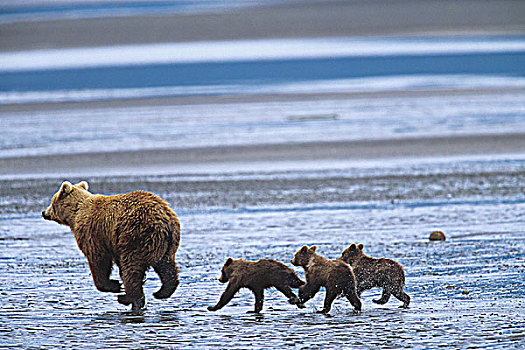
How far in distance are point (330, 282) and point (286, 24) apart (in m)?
33.1

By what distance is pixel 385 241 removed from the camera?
928 cm

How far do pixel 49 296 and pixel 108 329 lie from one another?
1.13 meters

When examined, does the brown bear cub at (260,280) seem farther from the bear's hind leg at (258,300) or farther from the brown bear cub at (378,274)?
the brown bear cub at (378,274)

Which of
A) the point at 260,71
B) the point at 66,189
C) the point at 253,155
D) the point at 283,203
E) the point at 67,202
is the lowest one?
the point at 283,203

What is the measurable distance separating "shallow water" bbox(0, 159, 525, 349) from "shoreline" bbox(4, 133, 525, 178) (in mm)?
1307

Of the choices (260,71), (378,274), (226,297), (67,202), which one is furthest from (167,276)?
(260,71)

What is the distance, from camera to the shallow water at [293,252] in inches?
242

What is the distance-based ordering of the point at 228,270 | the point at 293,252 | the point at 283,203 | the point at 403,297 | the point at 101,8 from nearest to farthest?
the point at 403,297 < the point at 228,270 < the point at 293,252 < the point at 283,203 < the point at 101,8

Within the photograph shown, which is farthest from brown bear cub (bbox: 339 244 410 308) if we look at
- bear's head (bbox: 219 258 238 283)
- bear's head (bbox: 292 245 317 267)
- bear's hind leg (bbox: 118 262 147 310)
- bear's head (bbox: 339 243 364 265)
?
bear's hind leg (bbox: 118 262 147 310)

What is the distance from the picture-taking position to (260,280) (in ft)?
22.2

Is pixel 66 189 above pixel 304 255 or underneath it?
above

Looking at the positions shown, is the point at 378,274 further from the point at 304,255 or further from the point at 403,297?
the point at 304,255

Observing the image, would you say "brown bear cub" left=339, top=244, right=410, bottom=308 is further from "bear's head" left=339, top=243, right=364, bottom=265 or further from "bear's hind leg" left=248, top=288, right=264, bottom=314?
"bear's hind leg" left=248, top=288, right=264, bottom=314

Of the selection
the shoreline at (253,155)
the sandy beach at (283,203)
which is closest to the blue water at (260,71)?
the sandy beach at (283,203)
